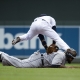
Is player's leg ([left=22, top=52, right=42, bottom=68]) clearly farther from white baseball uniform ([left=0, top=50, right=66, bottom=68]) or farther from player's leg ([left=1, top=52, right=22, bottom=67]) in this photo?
player's leg ([left=1, top=52, right=22, bottom=67])

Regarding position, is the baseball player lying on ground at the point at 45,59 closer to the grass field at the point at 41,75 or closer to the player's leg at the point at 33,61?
the player's leg at the point at 33,61

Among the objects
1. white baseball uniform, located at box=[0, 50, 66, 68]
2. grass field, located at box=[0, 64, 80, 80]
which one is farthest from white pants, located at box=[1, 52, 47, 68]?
grass field, located at box=[0, 64, 80, 80]

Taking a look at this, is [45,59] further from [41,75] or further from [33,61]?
[41,75]

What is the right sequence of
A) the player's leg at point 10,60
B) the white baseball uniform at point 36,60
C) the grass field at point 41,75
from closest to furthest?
1. the grass field at point 41,75
2. the white baseball uniform at point 36,60
3. the player's leg at point 10,60

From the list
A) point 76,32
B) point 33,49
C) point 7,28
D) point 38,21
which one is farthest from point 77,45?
point 38,21

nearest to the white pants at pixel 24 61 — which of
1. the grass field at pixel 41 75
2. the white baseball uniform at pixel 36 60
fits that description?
the white baseball uniform at pixel 36 60

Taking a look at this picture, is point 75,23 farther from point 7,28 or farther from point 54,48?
point 54,48

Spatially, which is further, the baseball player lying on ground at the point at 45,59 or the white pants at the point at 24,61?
the white pants at the point at 24,61

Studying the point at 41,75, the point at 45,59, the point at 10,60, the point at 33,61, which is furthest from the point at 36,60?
the point at 41,75
